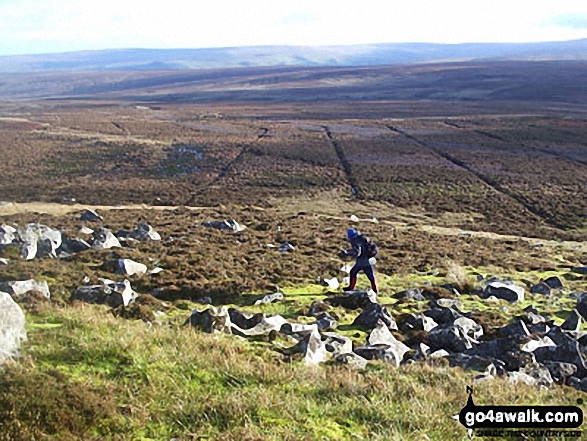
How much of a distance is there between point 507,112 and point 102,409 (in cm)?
11149

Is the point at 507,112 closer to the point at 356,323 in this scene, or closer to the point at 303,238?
the point at 303,238

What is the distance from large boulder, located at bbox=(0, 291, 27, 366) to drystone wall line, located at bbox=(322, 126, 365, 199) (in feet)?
119

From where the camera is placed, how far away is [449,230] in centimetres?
3250

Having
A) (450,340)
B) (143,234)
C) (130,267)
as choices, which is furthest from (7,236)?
(450,340)

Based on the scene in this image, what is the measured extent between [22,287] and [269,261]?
8.37 metres

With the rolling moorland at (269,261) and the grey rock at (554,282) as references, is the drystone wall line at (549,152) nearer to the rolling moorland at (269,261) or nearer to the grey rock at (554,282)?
the rolling moorland at (269,261)

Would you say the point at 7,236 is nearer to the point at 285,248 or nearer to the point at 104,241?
the point at 104,241

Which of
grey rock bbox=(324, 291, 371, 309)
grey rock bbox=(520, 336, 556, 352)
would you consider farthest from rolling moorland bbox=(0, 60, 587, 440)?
grey rock bbox=(520, 336, 556, 352)

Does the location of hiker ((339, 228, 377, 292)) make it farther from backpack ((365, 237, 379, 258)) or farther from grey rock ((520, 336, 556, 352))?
grey rock ((520, 336, 556, 352))

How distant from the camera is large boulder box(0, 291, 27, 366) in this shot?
7002mm

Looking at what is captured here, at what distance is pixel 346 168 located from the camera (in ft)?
176

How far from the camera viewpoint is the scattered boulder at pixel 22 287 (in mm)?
11367

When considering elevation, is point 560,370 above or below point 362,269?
above

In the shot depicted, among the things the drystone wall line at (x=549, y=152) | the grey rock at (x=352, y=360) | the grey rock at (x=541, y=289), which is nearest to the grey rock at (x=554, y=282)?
the grey rock at (x=541, y=289)
